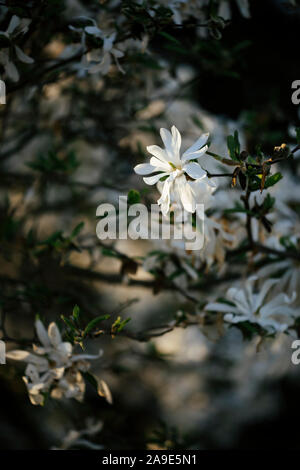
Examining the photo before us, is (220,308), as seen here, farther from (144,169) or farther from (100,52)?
(100,52)

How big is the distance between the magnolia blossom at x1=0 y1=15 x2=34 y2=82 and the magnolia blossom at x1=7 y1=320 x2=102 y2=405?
51cm

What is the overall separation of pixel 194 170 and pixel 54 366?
46cm

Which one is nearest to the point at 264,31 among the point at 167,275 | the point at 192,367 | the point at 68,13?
the point at 68,13

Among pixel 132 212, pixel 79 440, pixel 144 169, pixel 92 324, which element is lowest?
pixel 79 440

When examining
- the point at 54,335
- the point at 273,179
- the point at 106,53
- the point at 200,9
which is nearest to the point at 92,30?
the point at 106,53

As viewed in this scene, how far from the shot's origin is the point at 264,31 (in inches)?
53.4

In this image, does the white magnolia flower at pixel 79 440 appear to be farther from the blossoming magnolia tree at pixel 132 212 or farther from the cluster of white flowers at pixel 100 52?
the cluster of white flowers at pixel 100 52

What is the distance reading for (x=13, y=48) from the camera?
2.53 feet

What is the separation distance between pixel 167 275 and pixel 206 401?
0.87 meters

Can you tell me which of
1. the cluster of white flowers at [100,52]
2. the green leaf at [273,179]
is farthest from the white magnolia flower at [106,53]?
the green leaf at [273,179]

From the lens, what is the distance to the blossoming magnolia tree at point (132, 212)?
74 centimetres
